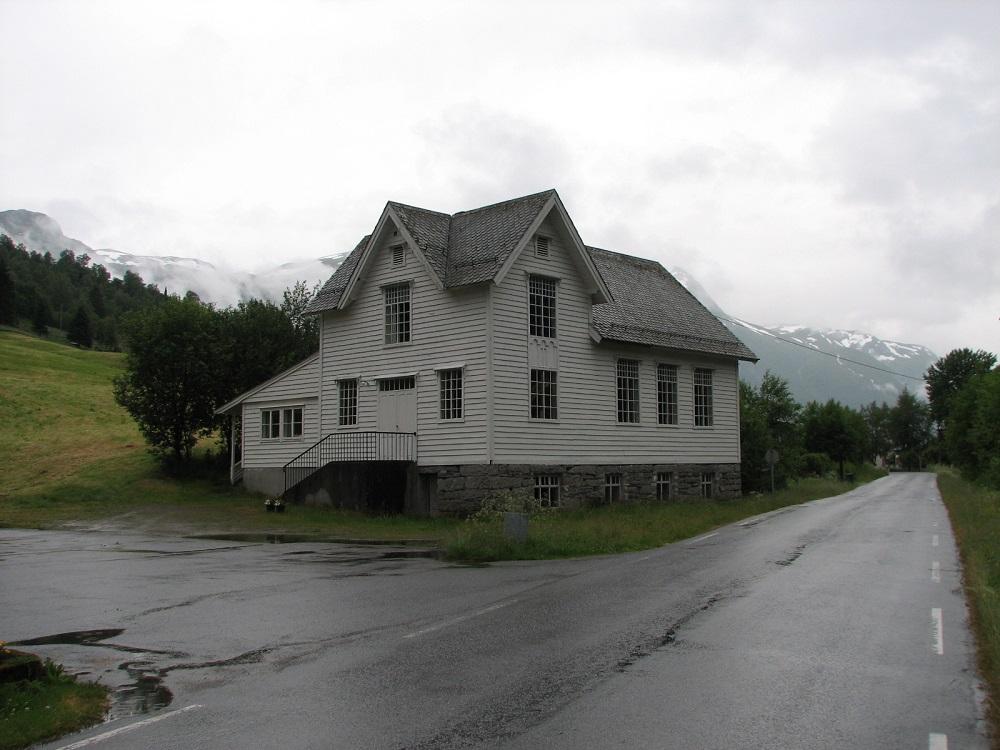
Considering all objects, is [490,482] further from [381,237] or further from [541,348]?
[381,237]

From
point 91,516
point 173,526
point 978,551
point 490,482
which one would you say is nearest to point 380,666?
point 978,551

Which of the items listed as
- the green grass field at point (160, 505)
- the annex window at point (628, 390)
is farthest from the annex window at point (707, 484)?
the annex window at point (628, 390)

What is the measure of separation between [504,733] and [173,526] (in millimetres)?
22765

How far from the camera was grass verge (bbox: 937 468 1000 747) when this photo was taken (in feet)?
26.1

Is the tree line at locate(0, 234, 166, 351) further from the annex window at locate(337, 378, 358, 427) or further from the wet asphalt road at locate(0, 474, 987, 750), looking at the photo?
the wet asphalt road at locate(0, 474, 987, 750)

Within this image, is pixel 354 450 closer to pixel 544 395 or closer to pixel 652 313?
pixel 544 395

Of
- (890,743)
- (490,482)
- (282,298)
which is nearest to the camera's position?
(890,743)

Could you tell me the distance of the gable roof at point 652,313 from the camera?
3186cm

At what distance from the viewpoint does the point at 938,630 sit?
1006 centimetres

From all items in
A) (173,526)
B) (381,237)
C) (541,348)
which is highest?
(381,237)

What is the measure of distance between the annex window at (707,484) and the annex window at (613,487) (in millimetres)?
5443

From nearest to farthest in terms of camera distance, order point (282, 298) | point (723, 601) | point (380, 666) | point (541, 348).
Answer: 1. point (380, 666)
2. point (723, 601)
3. point (541, 348)
4. point (282, 298)

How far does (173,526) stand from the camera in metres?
26.8

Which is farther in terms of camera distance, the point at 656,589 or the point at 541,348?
the point at 541,348
